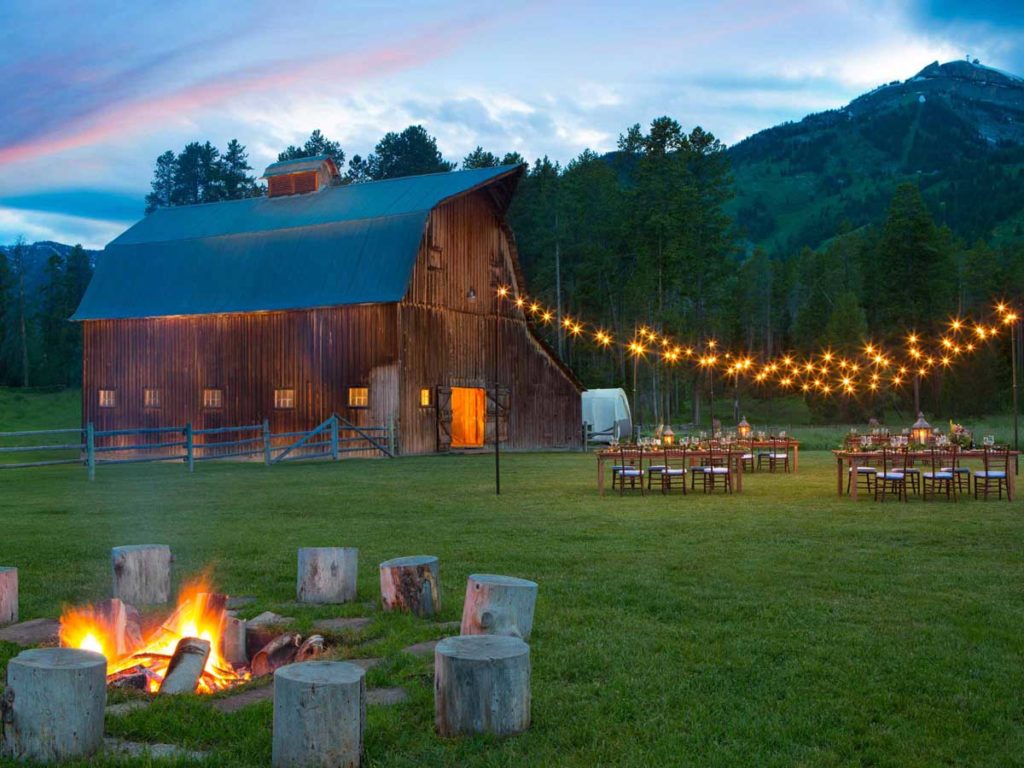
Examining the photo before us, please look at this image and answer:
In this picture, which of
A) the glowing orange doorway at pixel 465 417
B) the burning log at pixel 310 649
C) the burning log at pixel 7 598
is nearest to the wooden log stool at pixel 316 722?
the burning log at pixel 310 649

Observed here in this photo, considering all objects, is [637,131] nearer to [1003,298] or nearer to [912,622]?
[1003,298]

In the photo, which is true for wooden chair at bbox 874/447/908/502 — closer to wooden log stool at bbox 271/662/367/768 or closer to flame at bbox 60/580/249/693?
flame at bbox 60/580/249/693

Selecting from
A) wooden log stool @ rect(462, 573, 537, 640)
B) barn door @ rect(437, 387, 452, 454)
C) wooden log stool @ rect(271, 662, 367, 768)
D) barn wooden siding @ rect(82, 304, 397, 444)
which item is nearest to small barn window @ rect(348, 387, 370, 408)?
barn wooden siding @ rect(82, 304, 397, 444)

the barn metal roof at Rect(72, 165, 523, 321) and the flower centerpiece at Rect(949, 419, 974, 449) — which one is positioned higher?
the barn metal roof at Rect(72, 165, 523, 321)

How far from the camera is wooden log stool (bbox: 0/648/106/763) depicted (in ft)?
14.6

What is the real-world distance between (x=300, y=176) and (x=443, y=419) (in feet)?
35.0

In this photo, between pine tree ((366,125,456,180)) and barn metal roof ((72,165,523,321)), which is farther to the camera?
pine tree ((366,125,456,180))

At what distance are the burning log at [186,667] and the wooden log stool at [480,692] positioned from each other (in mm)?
1658

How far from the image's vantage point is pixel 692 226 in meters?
47.7

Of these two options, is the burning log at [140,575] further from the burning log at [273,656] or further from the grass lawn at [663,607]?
the burning log at [273,656]

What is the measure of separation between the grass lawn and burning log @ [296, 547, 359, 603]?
24 cm

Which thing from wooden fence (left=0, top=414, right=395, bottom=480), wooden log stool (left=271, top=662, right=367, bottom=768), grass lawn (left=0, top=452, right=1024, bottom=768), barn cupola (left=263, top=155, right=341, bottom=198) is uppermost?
barn cupola (left=263, top=155, right=341, bottom=198)

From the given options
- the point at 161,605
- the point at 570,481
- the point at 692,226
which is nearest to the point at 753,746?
the point at 161,605

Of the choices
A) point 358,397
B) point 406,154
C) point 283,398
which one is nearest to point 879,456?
point 358,397
